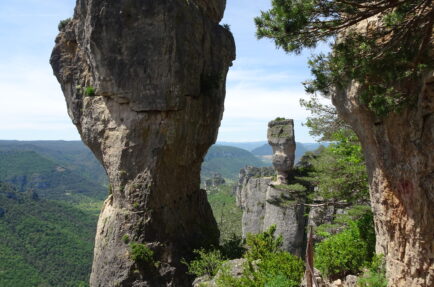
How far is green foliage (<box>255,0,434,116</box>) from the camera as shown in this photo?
732cm

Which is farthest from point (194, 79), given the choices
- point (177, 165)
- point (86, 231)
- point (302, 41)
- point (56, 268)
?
point (86, 231)

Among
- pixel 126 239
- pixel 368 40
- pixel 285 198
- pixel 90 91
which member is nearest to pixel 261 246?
pixel 126 239

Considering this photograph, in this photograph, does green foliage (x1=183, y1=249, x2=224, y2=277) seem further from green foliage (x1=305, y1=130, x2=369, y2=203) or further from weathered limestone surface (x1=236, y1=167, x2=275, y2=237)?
weathered limestone surface (x1=236, y1=167, x2=275, y2=237)

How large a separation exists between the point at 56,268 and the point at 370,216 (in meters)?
77.5

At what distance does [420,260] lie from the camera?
27.8 feet

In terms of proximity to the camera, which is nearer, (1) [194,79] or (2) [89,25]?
(2) [89,25]

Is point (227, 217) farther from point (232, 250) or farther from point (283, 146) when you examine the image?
point (232, 250)

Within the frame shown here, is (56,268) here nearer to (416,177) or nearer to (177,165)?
(177,165)

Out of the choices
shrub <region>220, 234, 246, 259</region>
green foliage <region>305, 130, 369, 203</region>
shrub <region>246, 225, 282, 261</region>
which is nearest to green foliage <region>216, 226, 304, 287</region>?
shrub <region>246, 225, 282, 261</region>

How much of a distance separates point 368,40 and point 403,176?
11.5ft

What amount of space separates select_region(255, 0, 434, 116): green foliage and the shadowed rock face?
967 centimetres

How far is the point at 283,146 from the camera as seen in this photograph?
89.2 ft

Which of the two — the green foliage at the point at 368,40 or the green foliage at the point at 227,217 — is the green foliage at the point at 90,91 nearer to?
the green foliage at the point at 368,40

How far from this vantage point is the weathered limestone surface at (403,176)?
8.05 m
